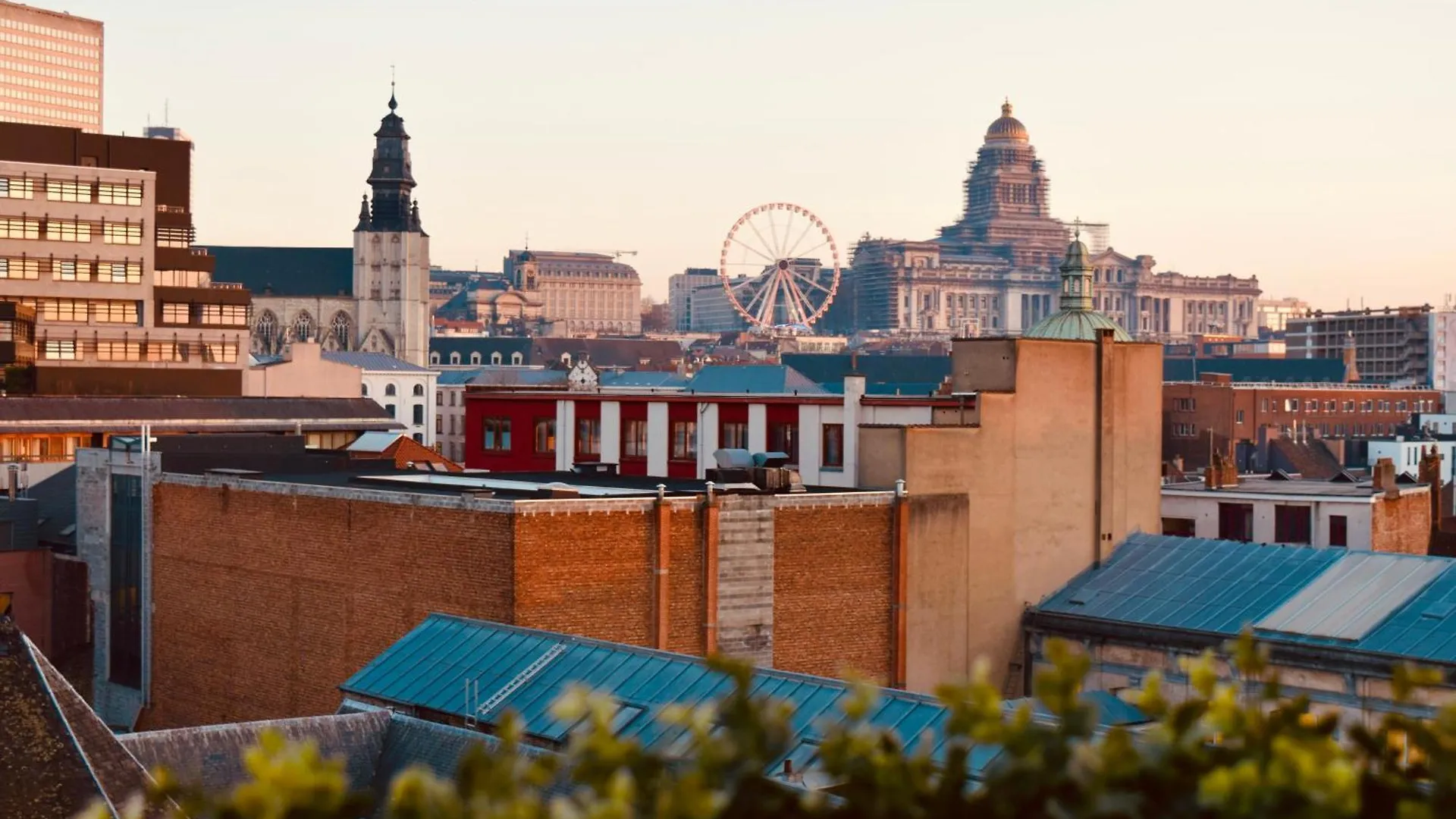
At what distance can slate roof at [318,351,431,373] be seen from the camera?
7018 inches

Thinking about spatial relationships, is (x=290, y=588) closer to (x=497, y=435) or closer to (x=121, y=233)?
(x=497, y=435)

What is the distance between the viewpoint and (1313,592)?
45594 millimetres

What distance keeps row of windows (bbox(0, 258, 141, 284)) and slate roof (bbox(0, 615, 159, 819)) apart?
7782cm

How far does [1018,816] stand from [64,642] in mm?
57966

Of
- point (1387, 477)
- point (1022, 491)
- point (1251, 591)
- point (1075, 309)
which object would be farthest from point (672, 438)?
point (1075, 309)

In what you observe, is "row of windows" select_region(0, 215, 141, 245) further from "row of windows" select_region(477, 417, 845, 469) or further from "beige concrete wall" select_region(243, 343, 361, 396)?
"row of windows" select_region(477, 417, 845, 469)

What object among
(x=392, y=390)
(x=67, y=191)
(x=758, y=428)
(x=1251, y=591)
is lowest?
(x=1251, y=591)

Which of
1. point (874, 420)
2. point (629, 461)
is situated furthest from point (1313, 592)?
point (629, 461)

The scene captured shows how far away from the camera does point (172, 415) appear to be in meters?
86.5

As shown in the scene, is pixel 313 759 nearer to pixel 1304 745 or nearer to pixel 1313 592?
pixel 1304 745

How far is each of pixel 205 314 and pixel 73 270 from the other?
8.16m

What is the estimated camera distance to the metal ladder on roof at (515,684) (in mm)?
33781

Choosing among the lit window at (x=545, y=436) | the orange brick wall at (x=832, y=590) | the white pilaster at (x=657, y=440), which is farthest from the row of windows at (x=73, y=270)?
the orange brick wall at (x=832, y=590)

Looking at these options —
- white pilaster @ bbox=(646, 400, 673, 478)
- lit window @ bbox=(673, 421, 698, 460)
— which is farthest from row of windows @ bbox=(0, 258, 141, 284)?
lit window @ bbox=(673, 421, 698, 460)
